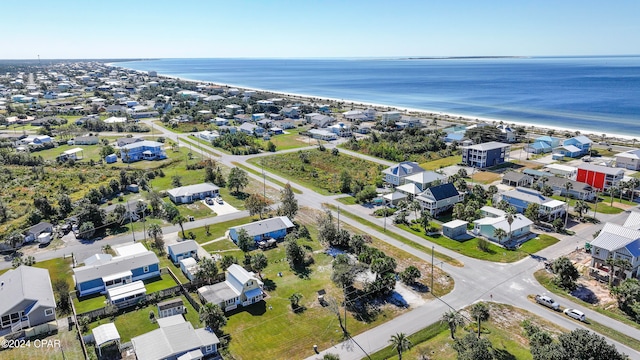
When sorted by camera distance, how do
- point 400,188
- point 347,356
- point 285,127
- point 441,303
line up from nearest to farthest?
point 347,356
point 441,303
point 400,188
point 285,127

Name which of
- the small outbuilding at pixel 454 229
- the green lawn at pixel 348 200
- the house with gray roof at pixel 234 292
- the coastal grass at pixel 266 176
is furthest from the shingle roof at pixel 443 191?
the house with gray roof at pixel 234 292

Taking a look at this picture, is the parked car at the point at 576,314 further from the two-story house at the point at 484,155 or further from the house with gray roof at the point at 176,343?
the two-story house at the point at 484,155

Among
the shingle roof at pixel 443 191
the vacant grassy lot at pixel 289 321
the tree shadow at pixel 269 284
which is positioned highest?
the shingle roof at pixel 443 191

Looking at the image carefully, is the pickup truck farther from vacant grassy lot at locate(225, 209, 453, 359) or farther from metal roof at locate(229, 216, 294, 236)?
metal roof at locate(229, 216, 294, 236)

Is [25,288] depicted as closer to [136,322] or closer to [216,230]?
[136,322]

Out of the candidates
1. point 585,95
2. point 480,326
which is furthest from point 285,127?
point 585,95

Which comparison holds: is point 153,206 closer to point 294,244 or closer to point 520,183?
point 294,244
